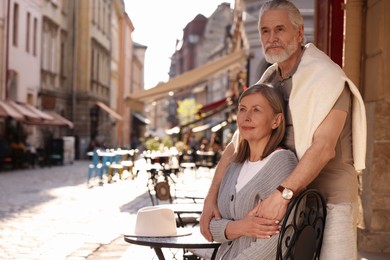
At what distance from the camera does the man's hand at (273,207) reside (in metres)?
3.21

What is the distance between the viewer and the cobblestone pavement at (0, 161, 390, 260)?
8008 millimetres

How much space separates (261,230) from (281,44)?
0.82m

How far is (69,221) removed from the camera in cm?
1106

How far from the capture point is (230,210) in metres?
3.48

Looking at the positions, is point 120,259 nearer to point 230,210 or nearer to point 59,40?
point 230,210

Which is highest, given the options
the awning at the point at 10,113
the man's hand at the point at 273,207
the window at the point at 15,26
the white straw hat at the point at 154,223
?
the window at the point at 15,26

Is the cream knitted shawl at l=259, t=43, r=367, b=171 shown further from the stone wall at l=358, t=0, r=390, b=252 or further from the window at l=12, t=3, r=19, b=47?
the window at l=12, t=3, r=19, b=47

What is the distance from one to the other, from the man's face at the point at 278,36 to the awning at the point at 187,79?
64.9 ft

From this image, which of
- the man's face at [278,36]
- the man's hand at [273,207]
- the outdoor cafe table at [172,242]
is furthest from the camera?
the outdoor cafe table at [172,242]

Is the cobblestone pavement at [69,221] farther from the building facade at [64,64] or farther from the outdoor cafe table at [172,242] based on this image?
the building facade at [64,64]

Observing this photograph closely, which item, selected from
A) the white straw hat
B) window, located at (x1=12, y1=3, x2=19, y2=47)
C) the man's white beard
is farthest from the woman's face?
window, located at (x1=12, y1=3, x2=19, y2=47)

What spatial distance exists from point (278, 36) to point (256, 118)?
376mm

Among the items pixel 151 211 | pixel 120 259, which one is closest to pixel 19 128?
pixel 120 259

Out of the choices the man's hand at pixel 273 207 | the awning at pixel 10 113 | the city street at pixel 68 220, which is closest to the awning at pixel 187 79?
the awning at pixel 10 113
